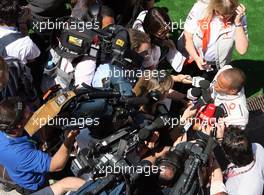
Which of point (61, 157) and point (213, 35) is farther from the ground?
point (213, 35)

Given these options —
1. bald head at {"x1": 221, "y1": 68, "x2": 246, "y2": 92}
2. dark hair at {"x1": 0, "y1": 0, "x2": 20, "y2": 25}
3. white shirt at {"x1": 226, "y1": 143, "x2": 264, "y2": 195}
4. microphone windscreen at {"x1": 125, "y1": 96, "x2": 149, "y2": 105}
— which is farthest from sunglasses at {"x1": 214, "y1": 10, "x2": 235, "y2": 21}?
dark hair at {"x1": 0, "y1": 0, "x2": 20, "y2": 25}

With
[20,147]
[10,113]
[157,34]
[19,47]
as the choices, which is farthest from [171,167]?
[19,47]

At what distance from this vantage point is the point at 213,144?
157 inches

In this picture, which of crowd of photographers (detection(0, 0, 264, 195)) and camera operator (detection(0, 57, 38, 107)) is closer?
crowd of photographers (detection(0, 0, 264, 195))

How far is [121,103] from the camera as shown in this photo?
4.05 m

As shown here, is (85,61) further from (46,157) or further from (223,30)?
(223,30)

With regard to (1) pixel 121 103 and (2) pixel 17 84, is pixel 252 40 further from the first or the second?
(2) pixel 17 84

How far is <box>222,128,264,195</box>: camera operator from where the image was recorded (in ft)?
12.7

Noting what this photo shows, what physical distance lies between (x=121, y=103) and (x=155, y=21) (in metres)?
1.23

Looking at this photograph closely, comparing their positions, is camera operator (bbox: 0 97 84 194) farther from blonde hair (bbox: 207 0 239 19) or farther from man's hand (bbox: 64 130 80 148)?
blonde hair (bbox: 207 0 239 19)

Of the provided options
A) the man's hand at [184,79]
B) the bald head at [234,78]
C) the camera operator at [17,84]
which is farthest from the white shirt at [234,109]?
the camera operator at [17,84]

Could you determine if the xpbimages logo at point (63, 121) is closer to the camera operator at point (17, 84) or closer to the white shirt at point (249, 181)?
the camera operator at point (17, 84)

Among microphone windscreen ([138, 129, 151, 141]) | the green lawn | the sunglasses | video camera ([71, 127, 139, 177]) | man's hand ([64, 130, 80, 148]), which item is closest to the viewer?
video camera ([71, 127, 139, 177])

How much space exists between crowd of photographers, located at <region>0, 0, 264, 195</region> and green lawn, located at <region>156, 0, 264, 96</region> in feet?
2.97
